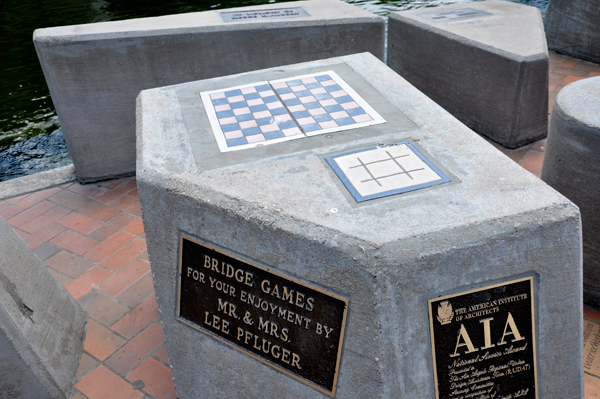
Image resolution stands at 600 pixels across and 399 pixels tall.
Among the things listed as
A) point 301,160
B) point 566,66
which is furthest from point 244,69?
point 566,66

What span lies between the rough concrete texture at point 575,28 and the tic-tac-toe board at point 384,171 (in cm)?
487

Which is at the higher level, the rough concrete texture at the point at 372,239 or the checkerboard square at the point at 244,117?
the checkerboard square at the point at 244,117

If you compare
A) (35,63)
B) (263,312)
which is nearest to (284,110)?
(263,312)

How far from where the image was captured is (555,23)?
6125 millimetres

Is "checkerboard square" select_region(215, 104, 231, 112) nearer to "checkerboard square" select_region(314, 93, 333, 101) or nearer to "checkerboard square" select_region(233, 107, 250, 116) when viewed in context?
"checkerboard square" select_region(233, 107, 250, 116)

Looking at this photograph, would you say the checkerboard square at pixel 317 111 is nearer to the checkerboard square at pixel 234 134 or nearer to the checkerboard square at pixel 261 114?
the checkerboard square at pixel 261 114

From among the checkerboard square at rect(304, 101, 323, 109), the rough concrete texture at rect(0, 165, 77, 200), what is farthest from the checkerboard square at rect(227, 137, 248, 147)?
the rough concrete texture at rect(0, 165, 77, 200)

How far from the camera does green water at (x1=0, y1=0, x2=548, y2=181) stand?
18.6 ft

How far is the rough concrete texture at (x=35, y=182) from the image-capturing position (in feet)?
14.5

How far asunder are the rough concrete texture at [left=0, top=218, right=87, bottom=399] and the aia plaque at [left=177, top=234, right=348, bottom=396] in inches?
33.1

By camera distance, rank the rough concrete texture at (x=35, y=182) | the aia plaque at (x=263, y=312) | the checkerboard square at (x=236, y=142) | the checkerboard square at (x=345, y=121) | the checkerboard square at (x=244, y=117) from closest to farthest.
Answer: the aia plaque at (x=263, y=312)
the checkerboard square at (x=236, y=142)
the checkerboard square at (x=345, y=121)
the checkerboard square at (x=244, y=117)
the rough concrete texture at (x=35, y=182)

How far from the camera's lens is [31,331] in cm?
251

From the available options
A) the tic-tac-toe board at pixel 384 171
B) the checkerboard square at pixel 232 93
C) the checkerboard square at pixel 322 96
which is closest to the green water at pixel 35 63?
the checkerboard square at pixel 232 93

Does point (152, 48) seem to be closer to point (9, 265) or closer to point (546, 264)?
point (9, 265)
